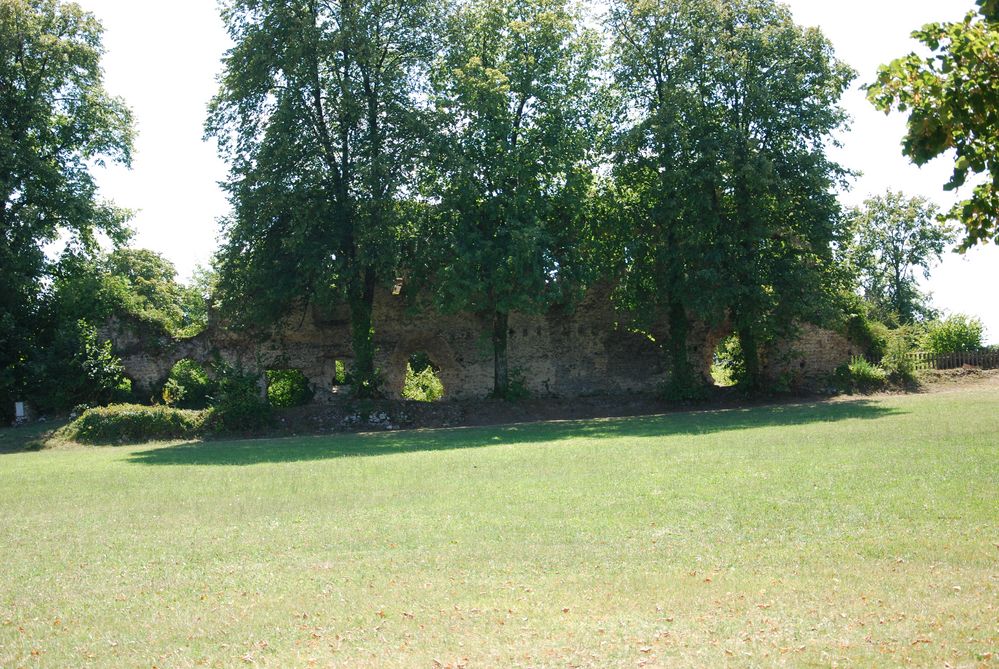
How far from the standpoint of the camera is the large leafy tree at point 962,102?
197 inches

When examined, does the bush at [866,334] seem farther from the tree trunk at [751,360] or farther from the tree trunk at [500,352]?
the tree trunk at [500,352]

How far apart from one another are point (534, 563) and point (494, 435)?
14570mm

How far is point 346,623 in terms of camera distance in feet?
19.9

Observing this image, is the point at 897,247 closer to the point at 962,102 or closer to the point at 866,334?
the point at 866,334

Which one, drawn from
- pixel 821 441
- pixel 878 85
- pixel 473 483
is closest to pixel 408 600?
pixel 878 85

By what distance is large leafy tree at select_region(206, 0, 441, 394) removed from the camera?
2608cm

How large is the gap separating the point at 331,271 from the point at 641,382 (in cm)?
1221

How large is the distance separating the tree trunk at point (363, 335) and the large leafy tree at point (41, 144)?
11.0 meters

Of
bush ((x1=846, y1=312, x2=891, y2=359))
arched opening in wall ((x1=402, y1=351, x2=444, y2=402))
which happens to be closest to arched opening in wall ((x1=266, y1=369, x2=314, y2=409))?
arched opening in wall ((x1=402, y1=351, x2=444, y2=402))

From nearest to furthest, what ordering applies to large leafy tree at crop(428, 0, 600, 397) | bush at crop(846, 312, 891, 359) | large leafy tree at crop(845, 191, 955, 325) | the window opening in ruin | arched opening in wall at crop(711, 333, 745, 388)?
large leafy tree at crop(428, 0, 600, 397) < bush at crop(846, 312, 891, 359) < arched opening in wall at crop(711, 333, 745, 388) < the window opening in ruin < large leafy tree at crop(845, 191, 955, 325)

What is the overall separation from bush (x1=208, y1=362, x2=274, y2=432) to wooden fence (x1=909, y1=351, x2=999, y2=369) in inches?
881

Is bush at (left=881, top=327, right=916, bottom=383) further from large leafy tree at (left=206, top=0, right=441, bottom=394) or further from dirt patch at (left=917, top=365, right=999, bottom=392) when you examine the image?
large leafy tree at (left=206, top=0, right=441, bottom=394)

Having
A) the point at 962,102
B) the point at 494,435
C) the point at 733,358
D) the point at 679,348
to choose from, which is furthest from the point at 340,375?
the point at 962,102

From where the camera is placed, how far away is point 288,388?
3706cm
